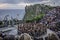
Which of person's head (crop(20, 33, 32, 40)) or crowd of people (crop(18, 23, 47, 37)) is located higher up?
crowd of people (crop(18, 23, 47, 37))

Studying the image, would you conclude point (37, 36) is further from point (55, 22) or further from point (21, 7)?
point (21, 7)

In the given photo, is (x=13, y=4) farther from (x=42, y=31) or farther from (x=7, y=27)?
(x=42, y=31)

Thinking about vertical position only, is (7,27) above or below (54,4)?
below

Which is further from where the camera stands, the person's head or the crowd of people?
the crowd of people

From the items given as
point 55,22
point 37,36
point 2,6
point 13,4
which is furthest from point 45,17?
point 2,6

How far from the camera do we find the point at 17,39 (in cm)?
266

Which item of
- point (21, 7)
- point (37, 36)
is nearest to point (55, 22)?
point (37, 36)

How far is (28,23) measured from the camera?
268 centimetres

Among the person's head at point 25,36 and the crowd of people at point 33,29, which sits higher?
the crowd of people at point 33,29

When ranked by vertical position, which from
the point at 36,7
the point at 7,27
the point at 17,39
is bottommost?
the point at 17,39

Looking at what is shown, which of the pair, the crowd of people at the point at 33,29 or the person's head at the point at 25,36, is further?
the crowd of people at the point at 33,29

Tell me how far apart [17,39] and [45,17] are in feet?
2.05

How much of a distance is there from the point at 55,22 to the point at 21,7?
66 centimetres

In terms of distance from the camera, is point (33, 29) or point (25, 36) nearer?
point (25, 36)
